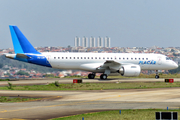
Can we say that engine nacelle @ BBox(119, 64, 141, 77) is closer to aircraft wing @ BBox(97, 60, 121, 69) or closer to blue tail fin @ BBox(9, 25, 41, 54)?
aircraft wing @ BBox(97, 60, 121, 69)

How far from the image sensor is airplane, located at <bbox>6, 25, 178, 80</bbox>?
4557cm

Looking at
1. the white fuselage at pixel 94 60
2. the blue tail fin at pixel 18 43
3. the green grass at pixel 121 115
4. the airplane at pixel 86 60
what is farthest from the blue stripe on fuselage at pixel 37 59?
the green grass at pixel 121 115

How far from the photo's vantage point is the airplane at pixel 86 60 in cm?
4557

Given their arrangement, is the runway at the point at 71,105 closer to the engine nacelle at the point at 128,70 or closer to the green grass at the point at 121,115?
the green grass at the point at 121,115

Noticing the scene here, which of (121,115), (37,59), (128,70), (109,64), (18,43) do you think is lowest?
(121,115)

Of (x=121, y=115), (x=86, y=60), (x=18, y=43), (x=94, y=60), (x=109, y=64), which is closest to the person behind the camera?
(x=121, y=115)

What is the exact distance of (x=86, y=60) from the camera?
47.4 m

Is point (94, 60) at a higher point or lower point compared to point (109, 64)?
higher

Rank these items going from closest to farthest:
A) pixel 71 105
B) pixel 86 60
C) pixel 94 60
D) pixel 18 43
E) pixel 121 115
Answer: pixel 121 115
pixel 71 105
pixel 18 43
pixel 86 60
pixel 94 60

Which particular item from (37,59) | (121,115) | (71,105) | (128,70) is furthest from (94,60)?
(121,115)

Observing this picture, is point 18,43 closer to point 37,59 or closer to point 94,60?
point 37,59

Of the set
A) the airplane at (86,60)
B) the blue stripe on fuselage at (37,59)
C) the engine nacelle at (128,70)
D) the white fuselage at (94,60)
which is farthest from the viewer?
the white fuselage at (94,60)

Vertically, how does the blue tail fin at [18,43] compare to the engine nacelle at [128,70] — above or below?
above

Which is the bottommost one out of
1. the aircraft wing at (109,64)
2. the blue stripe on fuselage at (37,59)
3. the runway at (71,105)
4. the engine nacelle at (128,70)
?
the runway at (71,105)
